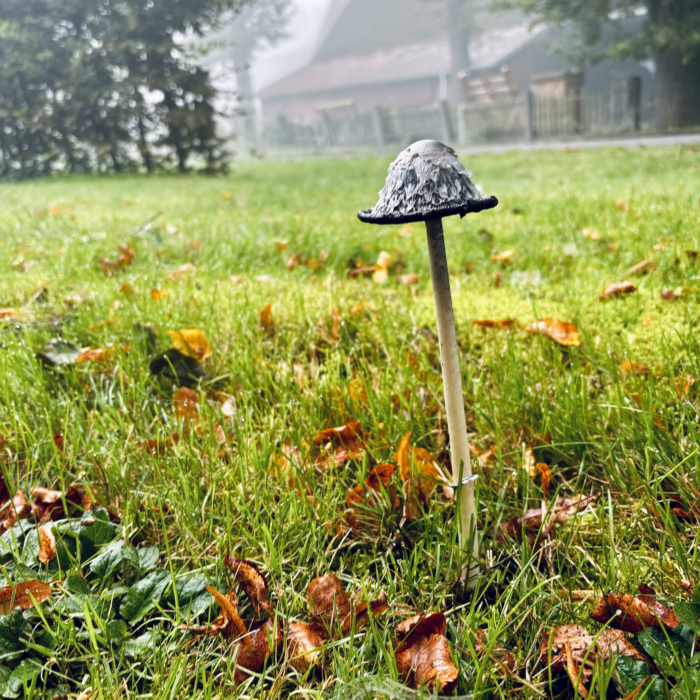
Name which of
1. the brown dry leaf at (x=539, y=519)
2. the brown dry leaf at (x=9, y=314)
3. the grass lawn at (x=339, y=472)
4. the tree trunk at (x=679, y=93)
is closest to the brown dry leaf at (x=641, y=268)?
the grass lawn at (x=339, y=472)

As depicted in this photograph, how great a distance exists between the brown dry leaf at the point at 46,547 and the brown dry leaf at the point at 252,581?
1.25 feet

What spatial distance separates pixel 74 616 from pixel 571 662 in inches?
35.4

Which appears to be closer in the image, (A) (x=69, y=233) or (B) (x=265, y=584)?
(B) (x=265, y=584)

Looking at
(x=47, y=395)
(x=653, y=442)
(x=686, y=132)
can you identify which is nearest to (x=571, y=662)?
(x=653, y=442)

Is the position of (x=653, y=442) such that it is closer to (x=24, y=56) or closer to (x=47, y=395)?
(x=47, y=395)

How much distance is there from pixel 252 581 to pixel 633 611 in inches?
28.3

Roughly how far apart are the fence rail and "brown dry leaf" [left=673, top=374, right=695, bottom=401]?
16.3 meters

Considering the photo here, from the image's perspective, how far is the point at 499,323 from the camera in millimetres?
1964

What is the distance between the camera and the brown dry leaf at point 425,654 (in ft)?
3.10

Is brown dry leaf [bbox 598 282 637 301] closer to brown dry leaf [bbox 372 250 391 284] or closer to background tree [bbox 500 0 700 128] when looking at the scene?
brown dry leaf [bbox 372 250 391 284]

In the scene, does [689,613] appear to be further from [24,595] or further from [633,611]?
[24,595]

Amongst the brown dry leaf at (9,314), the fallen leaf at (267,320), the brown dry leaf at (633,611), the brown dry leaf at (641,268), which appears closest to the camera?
the brown dry leaf at (633,611)

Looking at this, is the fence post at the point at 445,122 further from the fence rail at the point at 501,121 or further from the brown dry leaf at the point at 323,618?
the brown dry leaf at the point at 323,618

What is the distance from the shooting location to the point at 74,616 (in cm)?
105
